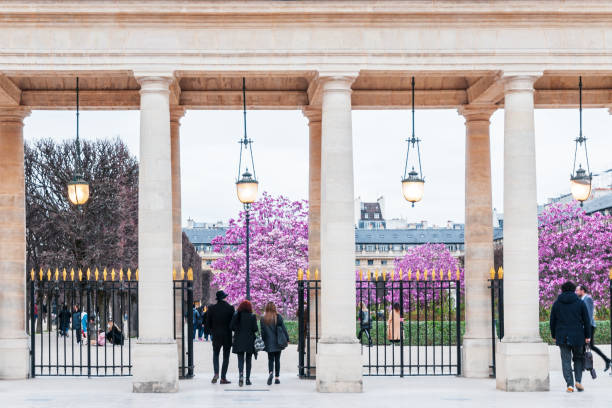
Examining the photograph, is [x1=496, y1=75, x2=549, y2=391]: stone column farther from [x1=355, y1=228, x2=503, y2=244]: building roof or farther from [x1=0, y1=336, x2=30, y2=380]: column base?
[x1=355, y1=228, x2=503, y2=244]: building roof

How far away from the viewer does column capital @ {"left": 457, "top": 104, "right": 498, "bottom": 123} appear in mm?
24837

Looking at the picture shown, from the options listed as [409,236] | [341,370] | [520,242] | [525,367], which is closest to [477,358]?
[525,367]

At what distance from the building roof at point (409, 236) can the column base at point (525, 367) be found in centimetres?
13874

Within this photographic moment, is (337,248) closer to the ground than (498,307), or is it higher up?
higher up

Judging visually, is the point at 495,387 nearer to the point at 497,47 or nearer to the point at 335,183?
the point at 335,183

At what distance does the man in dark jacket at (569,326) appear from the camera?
21.0 meters

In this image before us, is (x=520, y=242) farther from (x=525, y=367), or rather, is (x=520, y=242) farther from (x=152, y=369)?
(x=152, y=369)

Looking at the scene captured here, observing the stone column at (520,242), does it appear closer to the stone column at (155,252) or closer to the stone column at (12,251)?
the stone column at (155,252)

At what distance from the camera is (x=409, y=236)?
168 metres

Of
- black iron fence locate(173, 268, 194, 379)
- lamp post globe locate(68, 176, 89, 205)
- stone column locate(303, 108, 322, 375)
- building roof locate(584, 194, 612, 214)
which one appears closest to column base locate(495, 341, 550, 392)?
stone column locate(303, 108, 322, 375)

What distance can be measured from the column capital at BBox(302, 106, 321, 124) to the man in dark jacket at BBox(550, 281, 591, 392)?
7168 millimetres

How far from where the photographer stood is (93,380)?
24.4 meters

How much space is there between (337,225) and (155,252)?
3740 millimetres

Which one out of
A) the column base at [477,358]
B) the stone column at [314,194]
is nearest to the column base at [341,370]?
the stone column at [314,194]
